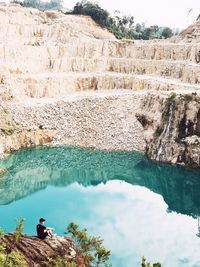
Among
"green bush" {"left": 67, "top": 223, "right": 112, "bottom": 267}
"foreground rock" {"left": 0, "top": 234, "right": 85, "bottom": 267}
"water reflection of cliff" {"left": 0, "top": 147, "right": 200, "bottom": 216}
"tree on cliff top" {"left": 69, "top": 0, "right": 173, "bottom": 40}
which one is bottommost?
"water reflection of cliff" {"left": 0, "top": 147, "right": 200, "bottom": 216}

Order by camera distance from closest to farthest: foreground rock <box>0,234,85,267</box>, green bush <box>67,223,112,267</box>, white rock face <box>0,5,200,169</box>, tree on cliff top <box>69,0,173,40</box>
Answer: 1. foreground rock <box>0,234,85,267</box>
2. green bush <box>67,223,112,267</box>
3. white rock face <box>0,5,200,169</box>
4. tree on cliff top <box>69,0,173,40</box>

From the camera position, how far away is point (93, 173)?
173 ft

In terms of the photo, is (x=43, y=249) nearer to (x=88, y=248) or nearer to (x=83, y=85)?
(x=88, y=248)

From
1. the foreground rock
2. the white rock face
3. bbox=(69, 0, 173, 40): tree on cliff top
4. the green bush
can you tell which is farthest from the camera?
bbox=(69, 0, 173, 40): tree on cliff top

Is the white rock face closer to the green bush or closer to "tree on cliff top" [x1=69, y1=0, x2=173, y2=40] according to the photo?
"tree on cliff top" [x1=69, y1=0, x2=173, y2=40]

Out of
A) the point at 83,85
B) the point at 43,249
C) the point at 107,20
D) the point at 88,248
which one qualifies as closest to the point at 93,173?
the point at 83,85

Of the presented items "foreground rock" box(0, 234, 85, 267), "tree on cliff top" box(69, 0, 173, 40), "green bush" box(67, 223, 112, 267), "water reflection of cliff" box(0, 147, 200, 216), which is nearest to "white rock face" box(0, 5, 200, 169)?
"water reflection of cliff" box(0, 147, 200, 216)

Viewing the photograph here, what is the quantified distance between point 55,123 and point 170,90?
15.5 meters

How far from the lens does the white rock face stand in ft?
196

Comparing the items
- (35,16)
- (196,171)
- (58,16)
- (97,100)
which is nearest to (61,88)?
(97,100)

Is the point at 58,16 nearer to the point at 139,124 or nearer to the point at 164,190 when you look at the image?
the point at 139,124

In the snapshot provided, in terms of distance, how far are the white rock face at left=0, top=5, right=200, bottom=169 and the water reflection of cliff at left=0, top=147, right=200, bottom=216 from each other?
252cm

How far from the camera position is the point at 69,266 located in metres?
19.5

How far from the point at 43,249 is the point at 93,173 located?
1236 inches
